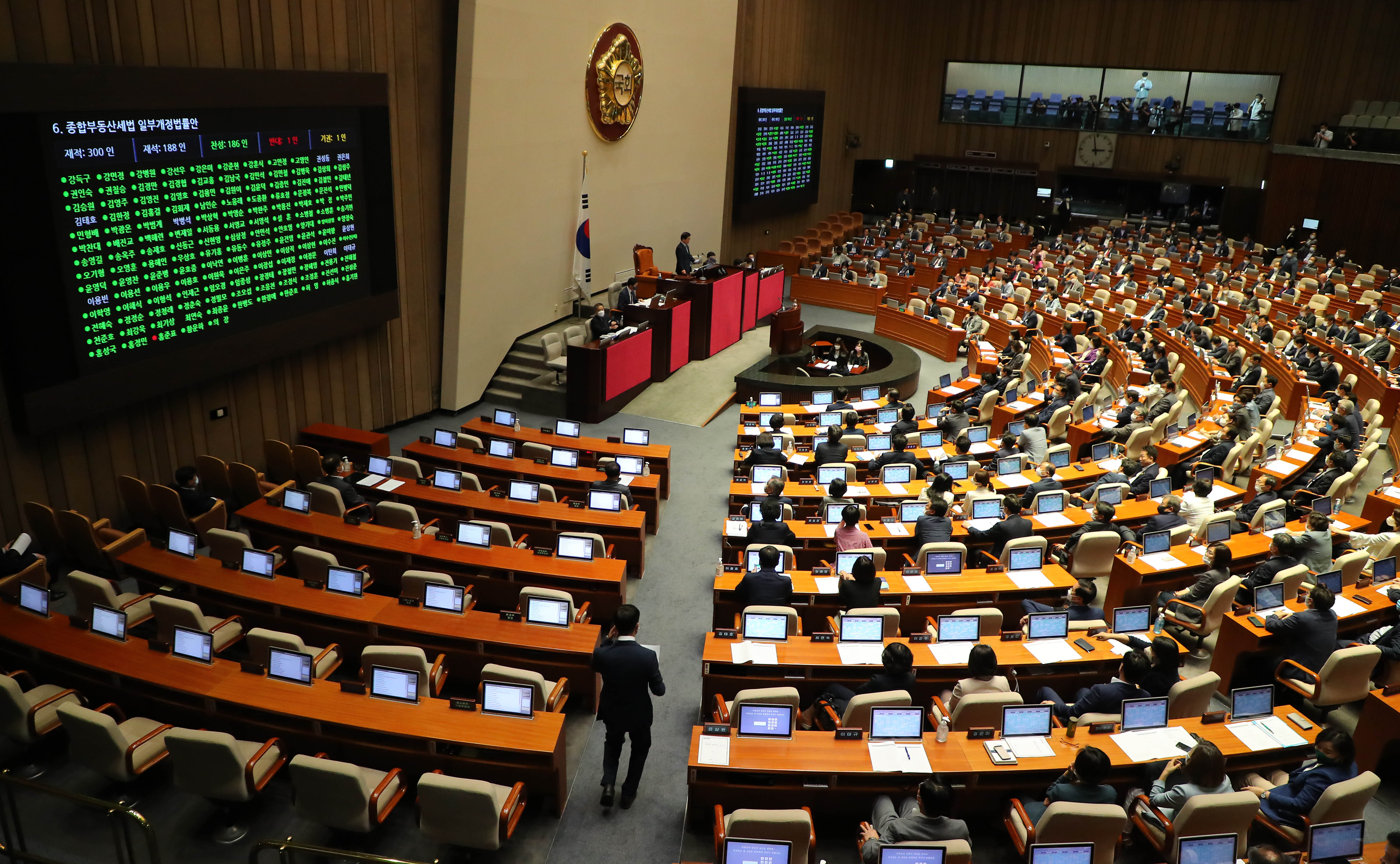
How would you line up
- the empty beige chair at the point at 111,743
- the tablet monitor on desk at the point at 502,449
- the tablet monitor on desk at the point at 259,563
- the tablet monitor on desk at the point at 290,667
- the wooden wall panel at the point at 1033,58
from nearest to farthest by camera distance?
1. the empty beige chair at the point at 111,743
2. the tablet monitor on desk at the point at 290,667
3. the tablet monitor on desk at the point at 259,563
4. the tablet monitor on desk at the point at 502,449
5. the wooden wall panel at the point at 1033,58

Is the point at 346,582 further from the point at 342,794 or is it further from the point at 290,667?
the point at 342,794

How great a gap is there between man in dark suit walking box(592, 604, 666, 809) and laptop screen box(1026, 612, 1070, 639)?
272 centimetres

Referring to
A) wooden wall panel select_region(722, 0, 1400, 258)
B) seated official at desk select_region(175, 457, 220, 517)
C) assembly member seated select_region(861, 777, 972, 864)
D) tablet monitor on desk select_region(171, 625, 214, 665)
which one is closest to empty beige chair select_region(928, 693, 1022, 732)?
assembly member seated select_region(861, 777, 972, 864)

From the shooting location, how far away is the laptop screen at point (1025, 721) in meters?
5.57

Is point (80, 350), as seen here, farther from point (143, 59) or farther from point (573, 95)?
point (573, 95)

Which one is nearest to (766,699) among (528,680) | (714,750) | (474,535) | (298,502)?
(714,750)

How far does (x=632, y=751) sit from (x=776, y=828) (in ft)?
4.65

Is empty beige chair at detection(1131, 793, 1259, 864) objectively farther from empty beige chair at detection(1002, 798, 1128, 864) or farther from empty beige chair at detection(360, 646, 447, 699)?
empty beige chair at detection(360, 646, 447, 699)

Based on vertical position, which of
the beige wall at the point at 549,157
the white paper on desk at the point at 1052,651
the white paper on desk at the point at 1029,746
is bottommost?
the white paper on desk at the point at 1029,746

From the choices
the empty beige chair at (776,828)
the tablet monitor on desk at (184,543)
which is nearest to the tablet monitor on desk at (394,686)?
the empty beige chair at (776,828)

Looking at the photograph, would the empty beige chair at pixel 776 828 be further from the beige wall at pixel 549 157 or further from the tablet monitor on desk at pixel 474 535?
the beige wall at pixel 549 157

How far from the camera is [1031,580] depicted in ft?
24.8

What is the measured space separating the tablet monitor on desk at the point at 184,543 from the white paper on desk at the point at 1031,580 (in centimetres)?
658

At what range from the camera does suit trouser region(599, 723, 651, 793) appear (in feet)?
18.9
